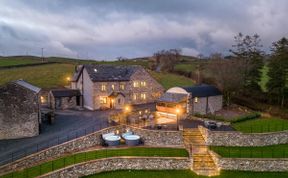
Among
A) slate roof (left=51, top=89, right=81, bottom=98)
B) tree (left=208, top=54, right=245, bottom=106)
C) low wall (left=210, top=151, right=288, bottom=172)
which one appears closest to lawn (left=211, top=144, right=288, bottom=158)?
low wall (left=210, top=151, right=288, bottom=172)

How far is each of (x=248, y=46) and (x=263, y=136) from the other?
29.2 m

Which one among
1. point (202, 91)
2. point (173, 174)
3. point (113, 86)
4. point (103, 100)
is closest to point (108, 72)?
point (113, 86)

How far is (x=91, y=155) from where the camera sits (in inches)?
1052

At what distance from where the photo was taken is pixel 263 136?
30.4m

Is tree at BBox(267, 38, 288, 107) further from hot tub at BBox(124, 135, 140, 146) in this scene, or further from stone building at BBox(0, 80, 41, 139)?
stone building at BBox(0, 80, 41, 139)

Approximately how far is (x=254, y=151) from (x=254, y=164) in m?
2.78

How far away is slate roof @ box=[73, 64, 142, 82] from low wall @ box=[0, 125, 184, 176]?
16.1m

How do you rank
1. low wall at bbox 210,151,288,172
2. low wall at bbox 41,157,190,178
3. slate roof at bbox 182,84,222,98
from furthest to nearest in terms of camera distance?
slate roof at bbox 182,84,222,98 < low wall at bbox 210,151,288,172 < low wall at bbox 41,157,190,178

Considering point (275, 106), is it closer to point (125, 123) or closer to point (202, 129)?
point (202, 129)

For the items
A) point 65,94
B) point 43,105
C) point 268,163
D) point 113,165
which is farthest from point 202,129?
point 43,105

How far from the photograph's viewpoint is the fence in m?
24.4

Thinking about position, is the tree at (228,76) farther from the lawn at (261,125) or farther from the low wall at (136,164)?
the low wall at (136,164)

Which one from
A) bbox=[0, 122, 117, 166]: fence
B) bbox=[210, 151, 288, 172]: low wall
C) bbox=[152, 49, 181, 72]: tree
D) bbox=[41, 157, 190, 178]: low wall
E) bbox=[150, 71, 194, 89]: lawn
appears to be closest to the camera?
bbox=[0, 122, 117, 166]: fence

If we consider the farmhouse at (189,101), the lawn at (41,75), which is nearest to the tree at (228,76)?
the farmhouse at (189,101)
